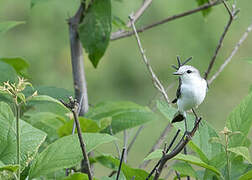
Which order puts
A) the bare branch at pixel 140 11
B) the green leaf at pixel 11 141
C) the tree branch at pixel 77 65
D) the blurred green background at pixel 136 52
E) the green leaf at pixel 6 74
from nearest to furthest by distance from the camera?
the green leaf at pixel 11 141, the green leaf at pixel 6 74, the tree branch at pixel 77 65, the bare branch at pixel 140 11, the blurred green background at pixel 136 52

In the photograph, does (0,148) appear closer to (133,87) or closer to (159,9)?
(133,87)

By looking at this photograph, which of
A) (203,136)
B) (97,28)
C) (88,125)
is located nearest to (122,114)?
(88,125)

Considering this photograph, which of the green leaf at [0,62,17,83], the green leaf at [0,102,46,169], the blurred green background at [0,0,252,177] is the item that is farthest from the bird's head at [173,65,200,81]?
the blurred green background at [0,0,252,177]

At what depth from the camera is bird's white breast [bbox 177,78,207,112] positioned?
3.18 ft

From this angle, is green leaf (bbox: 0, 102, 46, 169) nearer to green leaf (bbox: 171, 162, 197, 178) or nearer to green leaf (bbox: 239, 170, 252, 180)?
green leaf (bbox: 171, 162, 197, 178)

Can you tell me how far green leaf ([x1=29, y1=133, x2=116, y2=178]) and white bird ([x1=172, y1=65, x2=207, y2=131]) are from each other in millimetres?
156

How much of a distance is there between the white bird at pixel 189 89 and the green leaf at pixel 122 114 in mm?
458

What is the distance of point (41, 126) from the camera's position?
1493 millimetres

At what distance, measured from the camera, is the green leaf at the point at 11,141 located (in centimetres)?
104

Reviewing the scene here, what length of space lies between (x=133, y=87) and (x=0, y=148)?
4225mm

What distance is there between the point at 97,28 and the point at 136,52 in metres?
3.89

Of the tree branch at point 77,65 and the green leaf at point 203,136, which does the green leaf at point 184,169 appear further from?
the tree branch at point 77,65

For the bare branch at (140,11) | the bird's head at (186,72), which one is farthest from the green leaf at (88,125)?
the bare branch at (140,11)

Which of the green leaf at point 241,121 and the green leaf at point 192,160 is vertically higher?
the green leaf at point 241,121
